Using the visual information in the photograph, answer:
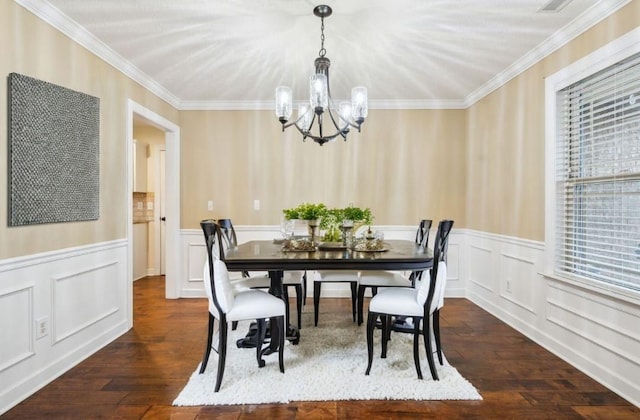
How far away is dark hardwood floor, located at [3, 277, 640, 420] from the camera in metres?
1.98

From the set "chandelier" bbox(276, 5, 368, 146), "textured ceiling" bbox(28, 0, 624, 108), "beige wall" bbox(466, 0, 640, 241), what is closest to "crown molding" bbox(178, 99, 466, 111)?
"beige wall" bbox(466, 0, 640, 241)

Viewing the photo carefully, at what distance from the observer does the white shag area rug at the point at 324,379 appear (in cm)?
212

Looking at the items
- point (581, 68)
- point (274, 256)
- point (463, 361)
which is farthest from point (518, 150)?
point (274, 256)

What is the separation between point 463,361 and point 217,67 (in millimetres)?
3202

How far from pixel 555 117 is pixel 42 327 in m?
3.93

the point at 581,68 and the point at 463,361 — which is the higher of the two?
the point at 581,68

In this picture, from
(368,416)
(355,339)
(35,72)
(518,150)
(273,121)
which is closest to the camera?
(368,416)

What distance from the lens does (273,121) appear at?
176 inches

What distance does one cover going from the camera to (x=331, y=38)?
280 cm

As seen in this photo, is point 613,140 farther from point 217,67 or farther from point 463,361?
point 217,67

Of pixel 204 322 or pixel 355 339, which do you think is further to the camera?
pixel 204 322

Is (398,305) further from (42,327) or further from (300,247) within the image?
(42,327)

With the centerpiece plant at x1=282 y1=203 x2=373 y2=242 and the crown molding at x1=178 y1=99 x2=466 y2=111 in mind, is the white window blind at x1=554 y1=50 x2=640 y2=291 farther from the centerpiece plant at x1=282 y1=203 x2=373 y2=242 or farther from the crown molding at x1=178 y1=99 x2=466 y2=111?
the crown molding at x1=178 y1=99 x2=466 y2=111

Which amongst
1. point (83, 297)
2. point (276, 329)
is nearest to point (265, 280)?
point (276, 329)
